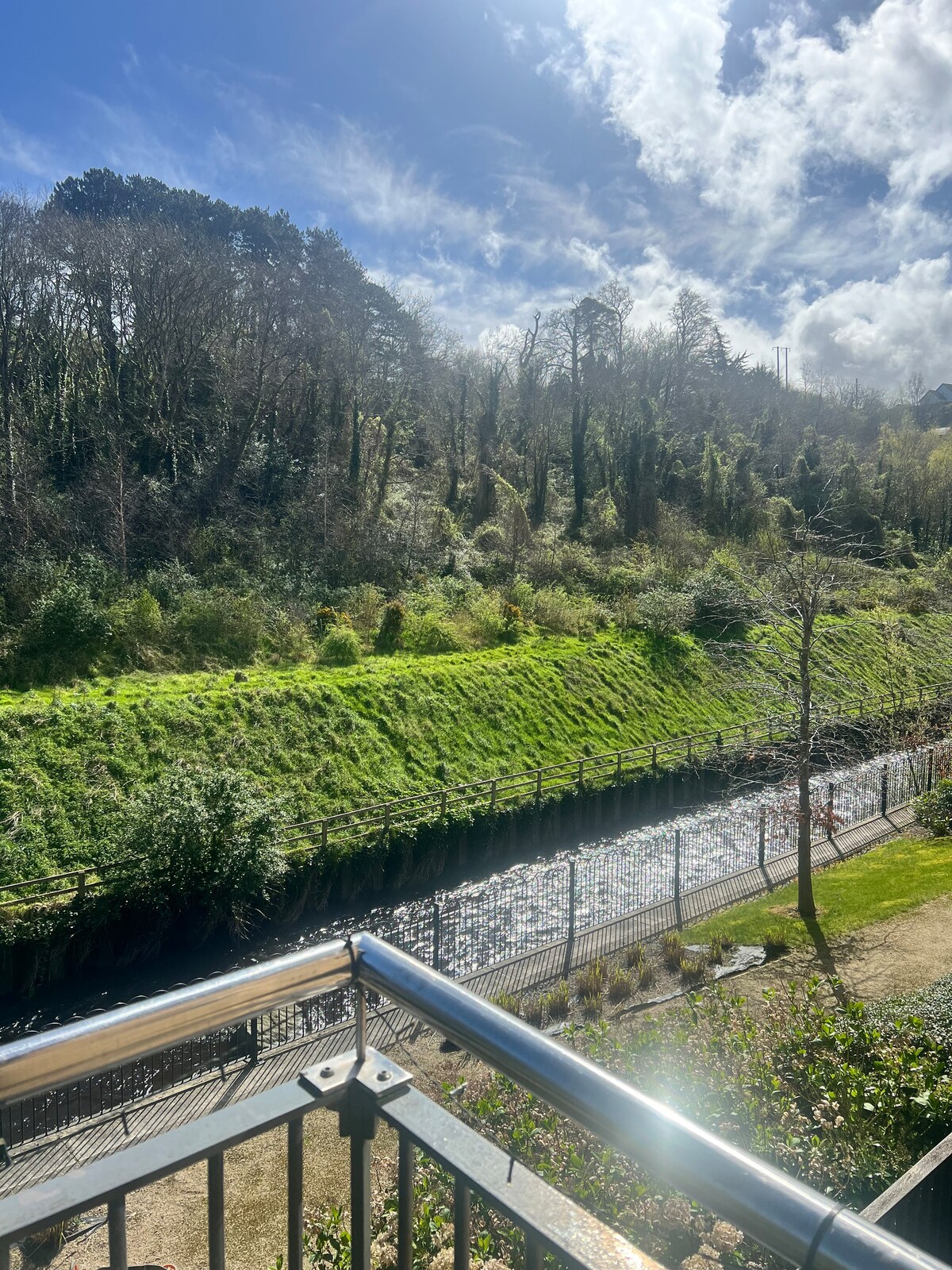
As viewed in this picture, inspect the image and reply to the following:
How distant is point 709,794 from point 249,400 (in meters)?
23.9

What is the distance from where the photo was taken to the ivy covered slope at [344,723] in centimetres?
1351

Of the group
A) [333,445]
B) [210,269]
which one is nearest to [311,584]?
[333,445]

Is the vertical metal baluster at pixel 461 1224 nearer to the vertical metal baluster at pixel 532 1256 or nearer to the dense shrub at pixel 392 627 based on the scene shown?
the vertical metal baluster at pixel 532 1256

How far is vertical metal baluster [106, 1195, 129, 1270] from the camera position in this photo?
1.32 metres

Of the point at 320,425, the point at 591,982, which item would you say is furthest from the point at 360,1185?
the point at 320,425

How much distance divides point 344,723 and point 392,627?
229 inches

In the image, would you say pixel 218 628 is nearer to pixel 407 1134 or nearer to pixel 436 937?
pixel 436 937

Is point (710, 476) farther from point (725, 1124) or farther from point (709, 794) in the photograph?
point (725, 1124)

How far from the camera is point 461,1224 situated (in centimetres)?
151

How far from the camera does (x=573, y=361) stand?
47.0 m

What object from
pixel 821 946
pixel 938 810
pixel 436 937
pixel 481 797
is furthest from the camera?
pixel 938 810

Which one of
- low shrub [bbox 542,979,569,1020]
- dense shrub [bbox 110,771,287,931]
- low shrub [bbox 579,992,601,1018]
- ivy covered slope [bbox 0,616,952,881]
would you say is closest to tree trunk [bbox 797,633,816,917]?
ivy covered slope [bbox 0,616,952,881]

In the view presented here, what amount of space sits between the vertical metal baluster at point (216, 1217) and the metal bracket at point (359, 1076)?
0.69 feet

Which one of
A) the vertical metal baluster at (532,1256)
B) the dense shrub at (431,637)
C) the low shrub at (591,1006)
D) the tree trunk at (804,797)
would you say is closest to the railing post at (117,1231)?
the vertical metal baluster at (532,1256)
